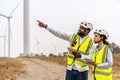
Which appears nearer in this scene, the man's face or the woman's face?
the woman's face

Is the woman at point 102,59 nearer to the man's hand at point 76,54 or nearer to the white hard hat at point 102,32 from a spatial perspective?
the white hard hat at point 102,32

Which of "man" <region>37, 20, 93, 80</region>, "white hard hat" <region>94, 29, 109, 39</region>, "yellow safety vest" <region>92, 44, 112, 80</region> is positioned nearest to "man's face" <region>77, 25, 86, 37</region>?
"man" <region>37, 20, 93, 80</region>

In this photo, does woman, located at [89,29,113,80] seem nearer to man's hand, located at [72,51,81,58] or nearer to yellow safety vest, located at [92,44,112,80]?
yellow safety vest, located at [92,44,112,80]

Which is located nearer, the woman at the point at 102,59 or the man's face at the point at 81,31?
the woman at the point at 102,59

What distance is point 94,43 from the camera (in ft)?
26.2

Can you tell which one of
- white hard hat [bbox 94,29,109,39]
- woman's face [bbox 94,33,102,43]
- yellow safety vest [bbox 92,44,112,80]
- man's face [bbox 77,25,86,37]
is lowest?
yellow safety vest [bbox 92,44,112,80]

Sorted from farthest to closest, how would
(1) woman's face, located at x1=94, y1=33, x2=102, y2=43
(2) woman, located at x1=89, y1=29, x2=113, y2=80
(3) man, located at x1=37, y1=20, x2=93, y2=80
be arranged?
(3) man, located at x1=37, y1=20, x2=93, y2=80
(1) woman's face, located at x1=94, y1=33, x2=102, y2=43
(2) woman, located at x1=89, y1=29, x2=113, y2=80

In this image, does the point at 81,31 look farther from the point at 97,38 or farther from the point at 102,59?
the point at 102,59

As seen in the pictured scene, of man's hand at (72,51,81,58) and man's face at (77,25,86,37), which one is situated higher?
man's face at (77,25,86,37)

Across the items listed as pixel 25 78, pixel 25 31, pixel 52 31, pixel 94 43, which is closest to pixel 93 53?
pixel 94 43

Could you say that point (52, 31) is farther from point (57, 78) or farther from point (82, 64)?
point (57, 78)

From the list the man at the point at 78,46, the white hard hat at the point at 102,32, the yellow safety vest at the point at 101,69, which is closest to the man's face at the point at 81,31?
the man at the point at 78,46

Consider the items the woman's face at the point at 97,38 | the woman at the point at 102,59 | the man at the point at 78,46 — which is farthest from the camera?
the man at the point at 78,46

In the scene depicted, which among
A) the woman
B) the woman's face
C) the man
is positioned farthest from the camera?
the man
